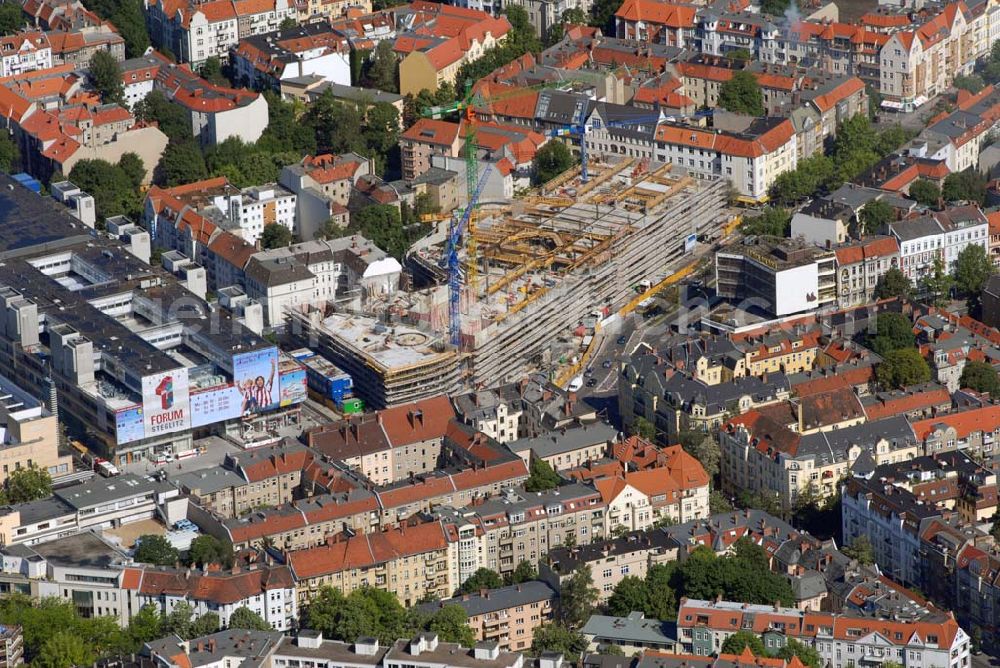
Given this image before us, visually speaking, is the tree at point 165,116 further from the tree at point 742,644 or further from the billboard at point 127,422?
the tree at point 742,644

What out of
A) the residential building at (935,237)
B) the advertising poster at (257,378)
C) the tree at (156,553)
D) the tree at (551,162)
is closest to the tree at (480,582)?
the tree at (156,553)

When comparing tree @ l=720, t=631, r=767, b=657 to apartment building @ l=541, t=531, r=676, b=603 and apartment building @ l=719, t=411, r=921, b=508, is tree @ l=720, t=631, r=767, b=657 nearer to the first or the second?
apartment building @ l=541, t=531, r=676, b=603

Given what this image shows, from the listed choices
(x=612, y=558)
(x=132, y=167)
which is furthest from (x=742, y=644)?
(x=132, y=167)

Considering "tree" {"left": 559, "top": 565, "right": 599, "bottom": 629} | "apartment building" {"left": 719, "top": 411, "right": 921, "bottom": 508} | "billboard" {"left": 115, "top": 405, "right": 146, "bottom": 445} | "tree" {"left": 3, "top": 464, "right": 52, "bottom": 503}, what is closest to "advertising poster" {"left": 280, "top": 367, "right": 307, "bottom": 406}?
"billboard" {"left": 115, "top": 405, "right": 146, "bottom": 445}

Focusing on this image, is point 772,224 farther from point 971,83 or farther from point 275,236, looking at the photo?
point 275,236

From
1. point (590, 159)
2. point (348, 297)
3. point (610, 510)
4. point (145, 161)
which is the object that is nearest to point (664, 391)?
point (610, 510)

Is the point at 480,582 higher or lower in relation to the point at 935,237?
higher

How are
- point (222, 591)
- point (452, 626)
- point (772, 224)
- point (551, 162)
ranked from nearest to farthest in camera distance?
1. point (452, 626)
2. point (222, 591)
3. point (772, 224)
4. point (551, 162)
